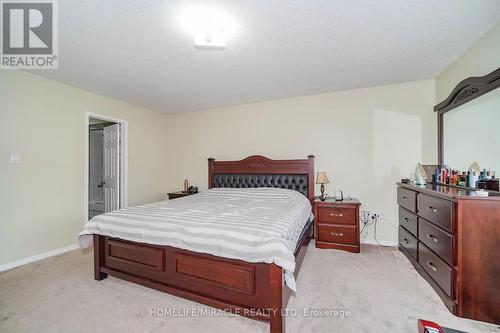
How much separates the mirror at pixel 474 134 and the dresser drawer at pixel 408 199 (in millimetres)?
596

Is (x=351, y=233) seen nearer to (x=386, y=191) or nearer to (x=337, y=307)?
(x=386, y=191)

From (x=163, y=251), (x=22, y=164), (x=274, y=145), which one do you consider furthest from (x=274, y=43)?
(x=22, y=164)

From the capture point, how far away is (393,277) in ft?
7.83

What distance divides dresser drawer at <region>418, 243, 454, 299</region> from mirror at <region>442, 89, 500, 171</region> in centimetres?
98

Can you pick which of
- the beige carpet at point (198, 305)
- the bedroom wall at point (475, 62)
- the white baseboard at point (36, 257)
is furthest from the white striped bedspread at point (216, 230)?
the bedroom wall at point (475, 62)

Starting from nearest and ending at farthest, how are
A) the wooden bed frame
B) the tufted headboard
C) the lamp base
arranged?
1. the wooden bed frame
2. the lamp base
3. the tufted headboard

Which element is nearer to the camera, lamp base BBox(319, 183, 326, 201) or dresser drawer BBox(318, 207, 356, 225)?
dresser drawer BBox(318, 207, 356, 225)

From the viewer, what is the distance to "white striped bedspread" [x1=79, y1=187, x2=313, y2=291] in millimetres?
1640

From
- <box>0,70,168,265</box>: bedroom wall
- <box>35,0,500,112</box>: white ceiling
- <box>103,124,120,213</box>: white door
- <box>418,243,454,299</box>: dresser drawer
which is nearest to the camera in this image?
<box>35,0,500,112</box>: white ceiling

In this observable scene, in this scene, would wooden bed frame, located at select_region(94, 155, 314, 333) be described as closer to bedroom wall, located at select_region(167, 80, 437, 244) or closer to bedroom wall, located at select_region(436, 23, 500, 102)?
bedroom wall, located at select_region(167, 80, 437, 244)

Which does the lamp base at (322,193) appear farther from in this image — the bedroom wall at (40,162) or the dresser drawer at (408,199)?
the bedroom wall at (40,162)

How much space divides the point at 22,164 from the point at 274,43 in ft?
11.5

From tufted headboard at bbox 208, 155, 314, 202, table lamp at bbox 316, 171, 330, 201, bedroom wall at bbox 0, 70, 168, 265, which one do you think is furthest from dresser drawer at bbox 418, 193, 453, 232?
bedroom wall at bbox 0, 70, 168, 265

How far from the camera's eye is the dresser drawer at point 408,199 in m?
2.57
